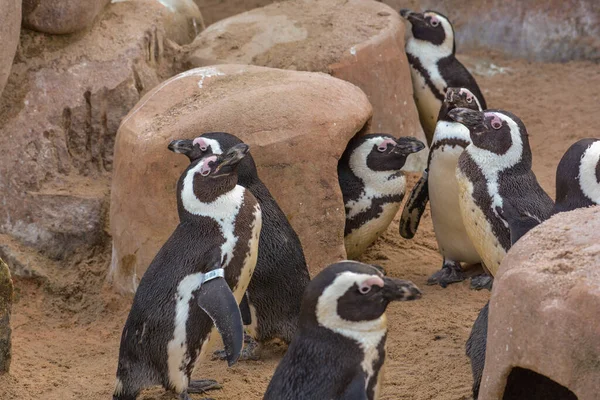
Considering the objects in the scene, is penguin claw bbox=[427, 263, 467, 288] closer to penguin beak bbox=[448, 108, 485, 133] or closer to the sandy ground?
the sandy ground

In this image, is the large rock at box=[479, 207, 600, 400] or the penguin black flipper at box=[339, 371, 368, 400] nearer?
the large rock at box=[479, 207, 600, 400]

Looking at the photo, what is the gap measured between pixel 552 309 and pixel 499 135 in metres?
2.03

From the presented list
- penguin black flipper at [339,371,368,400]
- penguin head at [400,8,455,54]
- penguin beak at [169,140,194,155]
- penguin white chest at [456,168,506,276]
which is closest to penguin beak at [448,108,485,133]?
penguin white chest at [456,168,506,276]

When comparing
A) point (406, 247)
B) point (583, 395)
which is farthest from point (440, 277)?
point (583, 395)

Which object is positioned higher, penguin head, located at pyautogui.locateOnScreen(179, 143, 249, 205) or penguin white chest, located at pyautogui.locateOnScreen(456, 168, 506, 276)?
penguin head, located at pyautogui.locateOnScreen(179, 143, 249, 205)

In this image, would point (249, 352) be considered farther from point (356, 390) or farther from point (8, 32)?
point (8, 32)

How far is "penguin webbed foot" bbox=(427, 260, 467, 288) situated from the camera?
526 cm

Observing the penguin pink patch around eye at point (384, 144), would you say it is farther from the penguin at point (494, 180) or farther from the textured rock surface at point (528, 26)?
the textured rock surface at point (528, 26)

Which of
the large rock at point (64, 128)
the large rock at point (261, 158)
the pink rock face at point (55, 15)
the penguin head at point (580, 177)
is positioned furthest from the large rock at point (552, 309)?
the pink rock face at point (55, 15)

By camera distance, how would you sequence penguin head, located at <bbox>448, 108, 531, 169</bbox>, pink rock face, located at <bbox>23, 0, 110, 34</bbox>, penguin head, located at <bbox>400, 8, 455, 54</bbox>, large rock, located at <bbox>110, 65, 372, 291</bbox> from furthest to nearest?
penguin head, located at <bbox>400, 8, 455, 54</bbox> < pink rock face, located at <bbox>23, 0, 110, 34</bbox> < large rock, located at <bbox>110, 65, 372, 291</bbox> < penguin head, located at <bbox>448, 108, 531, 169</bbox>

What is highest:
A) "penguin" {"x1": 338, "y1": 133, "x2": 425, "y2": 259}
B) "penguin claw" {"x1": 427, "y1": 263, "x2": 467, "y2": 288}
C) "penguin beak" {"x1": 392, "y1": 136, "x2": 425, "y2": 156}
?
"penguin beak" {"x1": 392, "y1": 136, "x2": 425, "y2": 156}

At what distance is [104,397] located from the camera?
4234 millimetres

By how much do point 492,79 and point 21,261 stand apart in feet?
14.2

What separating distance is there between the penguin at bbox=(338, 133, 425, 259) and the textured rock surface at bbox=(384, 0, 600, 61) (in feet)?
9.72
